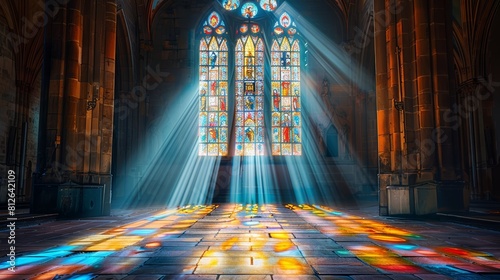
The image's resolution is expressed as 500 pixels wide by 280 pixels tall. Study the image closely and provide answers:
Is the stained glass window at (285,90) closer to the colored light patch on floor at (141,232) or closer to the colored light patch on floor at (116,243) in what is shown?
the colored light patch on floor at (141,232)

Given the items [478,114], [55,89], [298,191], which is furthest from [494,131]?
[55,89]

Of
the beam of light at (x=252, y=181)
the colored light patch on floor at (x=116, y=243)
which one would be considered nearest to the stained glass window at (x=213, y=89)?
the beam of light at (x=252, y=181)

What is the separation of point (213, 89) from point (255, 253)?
51.9 feet

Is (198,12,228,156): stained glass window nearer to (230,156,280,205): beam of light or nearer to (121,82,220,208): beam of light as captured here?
(121,82,220,208): beam of light

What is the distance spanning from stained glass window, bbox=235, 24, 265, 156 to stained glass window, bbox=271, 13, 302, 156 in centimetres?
63

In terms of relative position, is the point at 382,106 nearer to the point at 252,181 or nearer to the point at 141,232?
the point at 141,232

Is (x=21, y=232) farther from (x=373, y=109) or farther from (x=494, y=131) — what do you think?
(x=494, y=131)

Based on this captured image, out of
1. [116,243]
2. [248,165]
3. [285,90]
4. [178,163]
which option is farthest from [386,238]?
[285,90]

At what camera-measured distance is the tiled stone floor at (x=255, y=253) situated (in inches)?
132

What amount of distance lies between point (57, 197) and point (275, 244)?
6020 millimetres

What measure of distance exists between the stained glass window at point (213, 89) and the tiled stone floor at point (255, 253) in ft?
41.3

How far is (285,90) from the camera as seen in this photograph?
1955 centimetres

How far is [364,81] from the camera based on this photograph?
60.3ft

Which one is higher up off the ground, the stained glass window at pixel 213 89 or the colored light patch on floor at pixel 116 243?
the stained glass window at pixel 213 89
